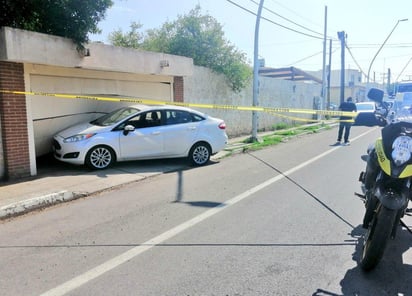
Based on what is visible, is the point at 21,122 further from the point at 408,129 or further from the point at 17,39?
the point at 408,129

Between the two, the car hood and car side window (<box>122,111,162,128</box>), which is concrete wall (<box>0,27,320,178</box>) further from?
car side window (<box>122,111,162,128</box>)

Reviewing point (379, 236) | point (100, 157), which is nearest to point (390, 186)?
point (379, 236)

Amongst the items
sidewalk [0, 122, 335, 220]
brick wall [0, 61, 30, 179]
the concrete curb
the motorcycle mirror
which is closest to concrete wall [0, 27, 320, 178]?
brick wall [0, 61, 30, 179]

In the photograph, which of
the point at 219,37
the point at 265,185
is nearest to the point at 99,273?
→ the point at 265,185

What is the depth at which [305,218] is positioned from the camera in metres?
5.74

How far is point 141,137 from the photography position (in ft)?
31.4

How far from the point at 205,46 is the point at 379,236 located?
13.4 meters

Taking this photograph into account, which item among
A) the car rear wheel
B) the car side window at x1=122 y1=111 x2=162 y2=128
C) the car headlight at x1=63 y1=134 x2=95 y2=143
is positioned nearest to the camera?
the car headlight at x1=63 y1=134 x2=95 y2=143

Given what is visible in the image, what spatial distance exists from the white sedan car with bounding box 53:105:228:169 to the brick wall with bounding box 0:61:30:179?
0.83m

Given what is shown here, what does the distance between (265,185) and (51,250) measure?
4.38 m

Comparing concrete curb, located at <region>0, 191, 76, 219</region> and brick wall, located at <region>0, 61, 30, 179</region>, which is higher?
brick wall, located at <region>0, 61, 30, 179</region>

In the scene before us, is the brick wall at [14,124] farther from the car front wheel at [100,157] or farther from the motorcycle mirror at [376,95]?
the motorcycle mirror at [376,95]

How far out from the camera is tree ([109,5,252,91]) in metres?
16.1

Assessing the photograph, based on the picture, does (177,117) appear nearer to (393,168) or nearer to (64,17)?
(64,17)
